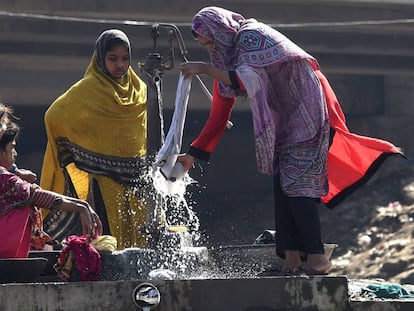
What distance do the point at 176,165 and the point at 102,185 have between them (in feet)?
5.14

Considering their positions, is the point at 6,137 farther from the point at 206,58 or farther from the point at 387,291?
the point at 206,58

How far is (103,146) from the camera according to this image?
794 cm

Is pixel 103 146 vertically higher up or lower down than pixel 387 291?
higher up

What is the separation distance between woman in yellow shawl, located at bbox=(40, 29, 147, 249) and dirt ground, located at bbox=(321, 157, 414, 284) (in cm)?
838

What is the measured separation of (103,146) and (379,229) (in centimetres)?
1176

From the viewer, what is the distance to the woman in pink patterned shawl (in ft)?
19.6

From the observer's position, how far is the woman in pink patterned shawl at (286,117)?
235 inches

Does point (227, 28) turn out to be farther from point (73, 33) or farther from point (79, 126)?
point (73, 33)

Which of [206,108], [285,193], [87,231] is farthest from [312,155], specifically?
[206,108]

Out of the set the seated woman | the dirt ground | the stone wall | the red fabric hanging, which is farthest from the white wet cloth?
the stone wall

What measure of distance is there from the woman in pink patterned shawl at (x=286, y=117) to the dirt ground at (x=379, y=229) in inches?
389

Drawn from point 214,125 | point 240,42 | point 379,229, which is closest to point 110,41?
point 214,125

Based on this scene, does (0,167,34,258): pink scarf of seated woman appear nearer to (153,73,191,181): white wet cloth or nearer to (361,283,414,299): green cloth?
(153,73,191,181): white wet cloth

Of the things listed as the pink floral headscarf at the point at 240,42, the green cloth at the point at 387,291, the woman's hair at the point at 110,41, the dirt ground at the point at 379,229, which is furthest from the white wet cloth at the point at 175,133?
the dirt ground at the point at 379,229
